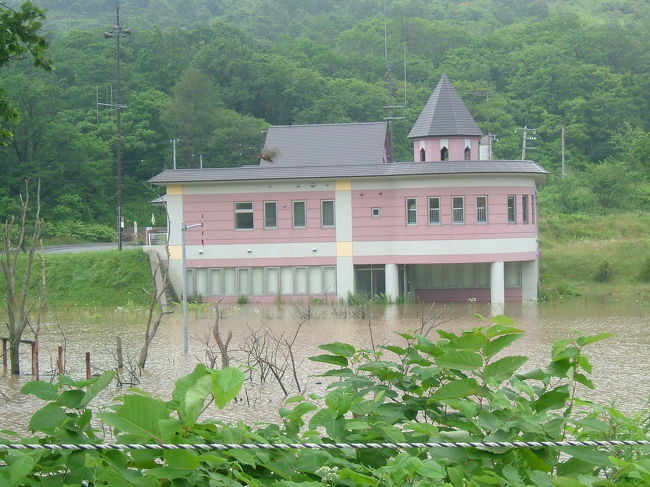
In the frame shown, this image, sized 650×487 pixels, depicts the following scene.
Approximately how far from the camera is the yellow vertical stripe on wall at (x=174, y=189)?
3291 centimetres

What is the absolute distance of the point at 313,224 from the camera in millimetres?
32406

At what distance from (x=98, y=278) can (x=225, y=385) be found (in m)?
29.9

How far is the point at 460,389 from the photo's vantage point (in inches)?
170

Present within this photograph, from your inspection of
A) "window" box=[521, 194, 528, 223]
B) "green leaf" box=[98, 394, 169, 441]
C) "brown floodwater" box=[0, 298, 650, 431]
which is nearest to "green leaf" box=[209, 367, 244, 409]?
"green leaf" box=[98, 394, 169, 441]

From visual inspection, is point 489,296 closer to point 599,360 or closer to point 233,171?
point 233,171

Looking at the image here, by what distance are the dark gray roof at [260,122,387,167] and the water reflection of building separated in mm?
2478

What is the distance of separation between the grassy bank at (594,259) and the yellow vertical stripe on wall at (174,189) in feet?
39.2

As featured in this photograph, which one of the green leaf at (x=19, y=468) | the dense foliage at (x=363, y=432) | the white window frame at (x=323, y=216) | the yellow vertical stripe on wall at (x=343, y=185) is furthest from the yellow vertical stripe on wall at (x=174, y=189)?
the green leaf at (x=19, y=468)

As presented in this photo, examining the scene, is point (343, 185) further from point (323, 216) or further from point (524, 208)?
point (524, 208)

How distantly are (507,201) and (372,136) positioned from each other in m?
6.67

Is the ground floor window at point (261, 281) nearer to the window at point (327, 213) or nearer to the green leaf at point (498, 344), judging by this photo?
the window at point (327, 213)

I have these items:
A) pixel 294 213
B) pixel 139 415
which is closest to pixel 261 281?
pixel 294 213

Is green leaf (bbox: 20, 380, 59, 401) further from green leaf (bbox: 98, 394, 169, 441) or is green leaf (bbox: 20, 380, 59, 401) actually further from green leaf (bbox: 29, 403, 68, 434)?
green leaf (bbox: 98, 394, 169, 441)

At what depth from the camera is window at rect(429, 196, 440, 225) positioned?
31.5 m
